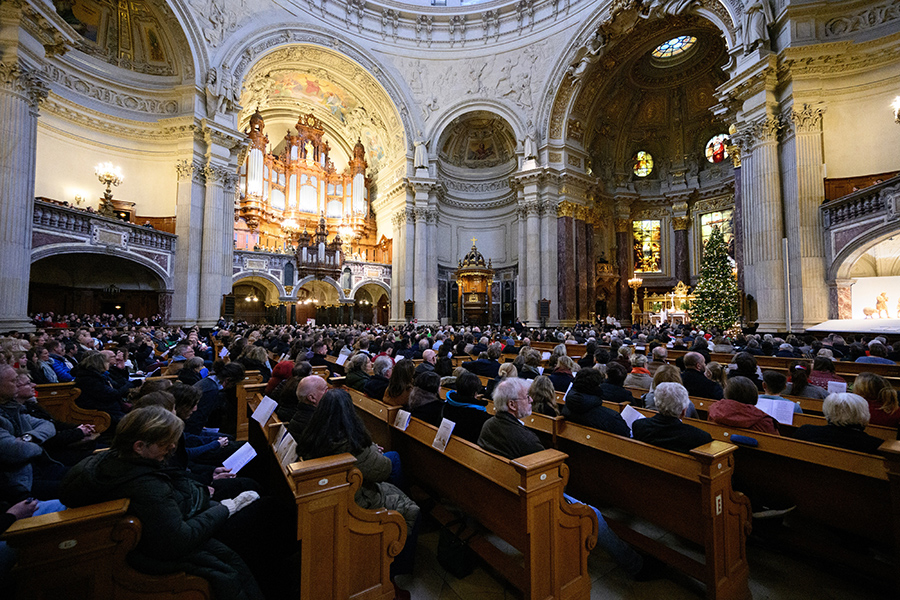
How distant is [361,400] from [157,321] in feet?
40.7

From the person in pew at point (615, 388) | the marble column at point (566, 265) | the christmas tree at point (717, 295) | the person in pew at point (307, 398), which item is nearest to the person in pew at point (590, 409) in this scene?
the person in pew at point (615, 388)

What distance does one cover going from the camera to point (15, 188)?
28.9 feet

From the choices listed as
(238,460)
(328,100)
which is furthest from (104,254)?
(328,100)

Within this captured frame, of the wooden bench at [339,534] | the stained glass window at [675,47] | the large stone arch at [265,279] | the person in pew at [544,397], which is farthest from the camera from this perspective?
the stained glass window at [675,47]

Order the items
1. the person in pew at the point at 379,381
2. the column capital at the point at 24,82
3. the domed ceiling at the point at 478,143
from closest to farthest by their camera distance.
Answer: the person in pew at the point at 379,381
the column capital at the point at 24,82
the domed ceiling at the point at 478,143

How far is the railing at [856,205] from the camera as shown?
8.56 meters

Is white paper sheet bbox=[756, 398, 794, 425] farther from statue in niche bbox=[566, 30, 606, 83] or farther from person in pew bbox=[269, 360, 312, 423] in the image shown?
statue in niche bbox=[566, 30, 606, 83]

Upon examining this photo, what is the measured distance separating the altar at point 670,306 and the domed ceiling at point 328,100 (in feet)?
48.3

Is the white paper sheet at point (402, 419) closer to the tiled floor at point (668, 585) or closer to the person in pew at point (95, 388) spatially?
the tiled floor at point (668, 585)

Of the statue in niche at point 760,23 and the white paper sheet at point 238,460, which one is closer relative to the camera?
the white paper sheet at point 238,460

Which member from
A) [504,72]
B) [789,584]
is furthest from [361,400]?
[504,72]

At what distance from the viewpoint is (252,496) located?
243 cm

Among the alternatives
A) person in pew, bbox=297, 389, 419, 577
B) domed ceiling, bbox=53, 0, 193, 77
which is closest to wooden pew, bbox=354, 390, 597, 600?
person in pew, bbox=297, 389, 419, 577

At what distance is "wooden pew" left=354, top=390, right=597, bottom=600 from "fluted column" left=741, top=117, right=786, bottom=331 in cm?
1097
